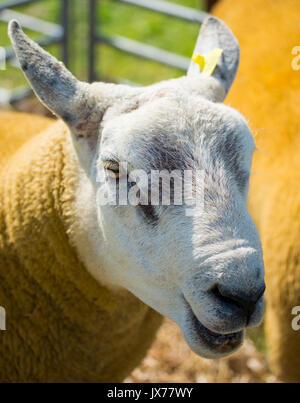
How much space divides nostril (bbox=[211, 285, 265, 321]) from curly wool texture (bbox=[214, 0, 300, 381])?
1.36 meters

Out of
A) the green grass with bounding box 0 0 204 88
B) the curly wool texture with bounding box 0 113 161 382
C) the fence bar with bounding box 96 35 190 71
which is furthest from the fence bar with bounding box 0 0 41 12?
the curly wool texture with bounding box 0 113 161 382

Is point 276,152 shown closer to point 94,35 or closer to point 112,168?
point 112,168

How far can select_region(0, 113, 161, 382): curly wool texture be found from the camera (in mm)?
2684

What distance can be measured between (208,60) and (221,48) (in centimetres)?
23

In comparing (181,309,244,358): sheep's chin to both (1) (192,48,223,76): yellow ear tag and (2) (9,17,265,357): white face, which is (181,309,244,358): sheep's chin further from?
(1) (192,48,223,76): yellow ear tag

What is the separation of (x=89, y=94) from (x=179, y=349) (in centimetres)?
268

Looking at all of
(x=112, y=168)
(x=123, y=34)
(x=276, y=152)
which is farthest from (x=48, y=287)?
(x=123, y=34)

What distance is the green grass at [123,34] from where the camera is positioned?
6566 mm

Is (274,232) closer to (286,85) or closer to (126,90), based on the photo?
(286,85)

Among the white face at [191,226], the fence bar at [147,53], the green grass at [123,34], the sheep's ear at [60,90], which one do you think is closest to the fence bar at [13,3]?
the green grass at [123,34]

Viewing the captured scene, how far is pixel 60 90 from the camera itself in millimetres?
2445
